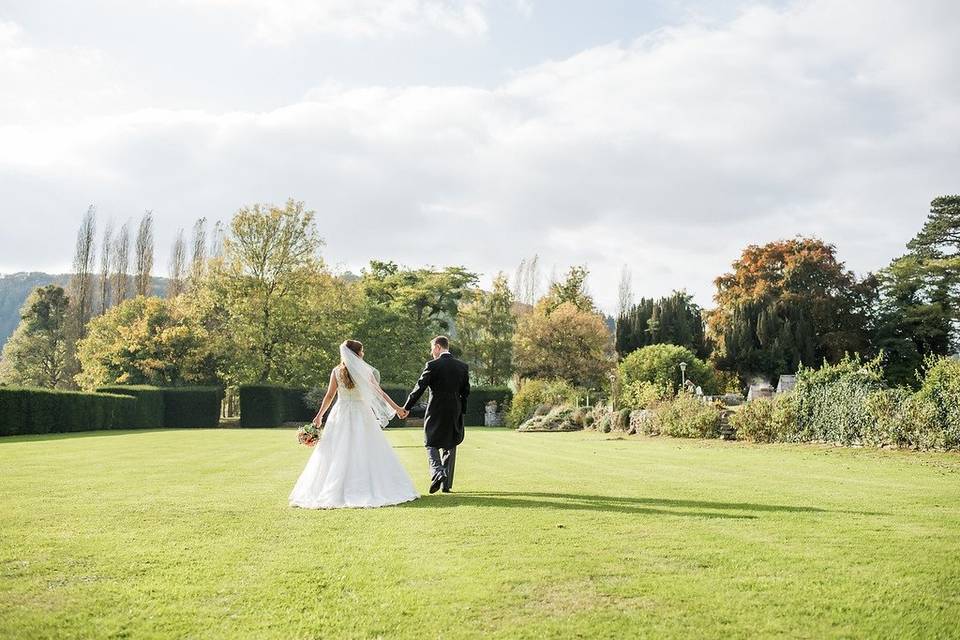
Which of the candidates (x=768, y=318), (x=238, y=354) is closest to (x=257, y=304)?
(x=238, y=354)

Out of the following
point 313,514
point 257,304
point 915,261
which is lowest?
point 313,514

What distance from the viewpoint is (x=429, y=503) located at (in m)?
8.57

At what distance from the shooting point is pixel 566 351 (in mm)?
53344

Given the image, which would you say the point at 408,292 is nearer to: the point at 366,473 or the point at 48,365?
the point at 48,365

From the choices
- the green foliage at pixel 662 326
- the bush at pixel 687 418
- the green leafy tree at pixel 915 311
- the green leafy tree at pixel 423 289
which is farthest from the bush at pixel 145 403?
the green leafy tree at pixel 915 311

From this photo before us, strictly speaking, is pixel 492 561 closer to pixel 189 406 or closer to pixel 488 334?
pixel 189 406

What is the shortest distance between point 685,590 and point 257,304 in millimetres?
42877

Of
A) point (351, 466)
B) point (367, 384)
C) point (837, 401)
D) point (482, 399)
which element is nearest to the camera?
point (351, 466)

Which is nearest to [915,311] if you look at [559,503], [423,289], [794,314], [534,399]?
[794,314]

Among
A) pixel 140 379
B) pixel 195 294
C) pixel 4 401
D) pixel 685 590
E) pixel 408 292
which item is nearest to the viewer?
pixel 685 590

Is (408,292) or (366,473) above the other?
(408,292)

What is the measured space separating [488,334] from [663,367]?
1976cm

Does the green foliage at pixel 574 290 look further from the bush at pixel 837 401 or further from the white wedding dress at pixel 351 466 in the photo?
the white wedding dress at pixel 351 466

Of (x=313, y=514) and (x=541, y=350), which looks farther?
(x=541, y=350)
